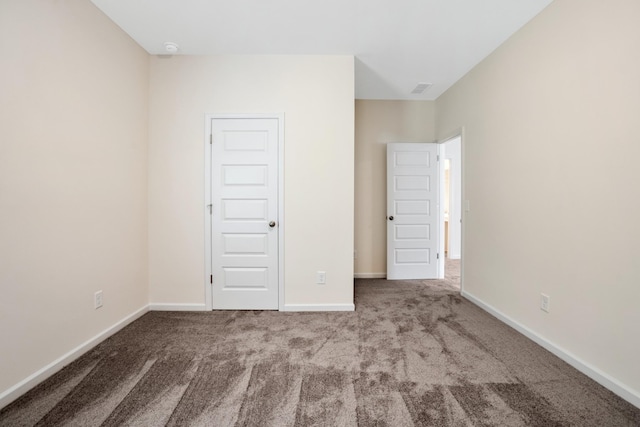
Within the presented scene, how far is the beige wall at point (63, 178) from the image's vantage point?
1536mm

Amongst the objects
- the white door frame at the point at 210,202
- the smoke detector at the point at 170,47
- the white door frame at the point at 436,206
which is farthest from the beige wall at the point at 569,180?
the smoke detector at the point at 170,47

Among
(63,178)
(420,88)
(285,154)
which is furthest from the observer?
(420,88)

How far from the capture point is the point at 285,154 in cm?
277

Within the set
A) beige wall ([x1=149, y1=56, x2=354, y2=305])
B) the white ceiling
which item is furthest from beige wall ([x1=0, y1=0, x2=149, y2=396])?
the white ceiling

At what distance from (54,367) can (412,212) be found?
4048 mm

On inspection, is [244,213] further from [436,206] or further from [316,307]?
[436,206]

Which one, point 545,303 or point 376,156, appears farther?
point 376,156

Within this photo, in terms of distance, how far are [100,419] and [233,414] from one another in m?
0.68

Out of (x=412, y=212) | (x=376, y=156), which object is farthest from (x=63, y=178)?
(x=412, y=212)

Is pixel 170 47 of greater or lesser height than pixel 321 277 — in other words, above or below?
above

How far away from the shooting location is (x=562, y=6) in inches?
76.5

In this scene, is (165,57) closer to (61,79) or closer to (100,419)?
(61,79)

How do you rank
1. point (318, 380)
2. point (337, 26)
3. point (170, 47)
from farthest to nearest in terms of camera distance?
point (170, 47)
point (337, 26)
point (318, 380)

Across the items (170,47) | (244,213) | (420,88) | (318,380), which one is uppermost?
(420,88)
